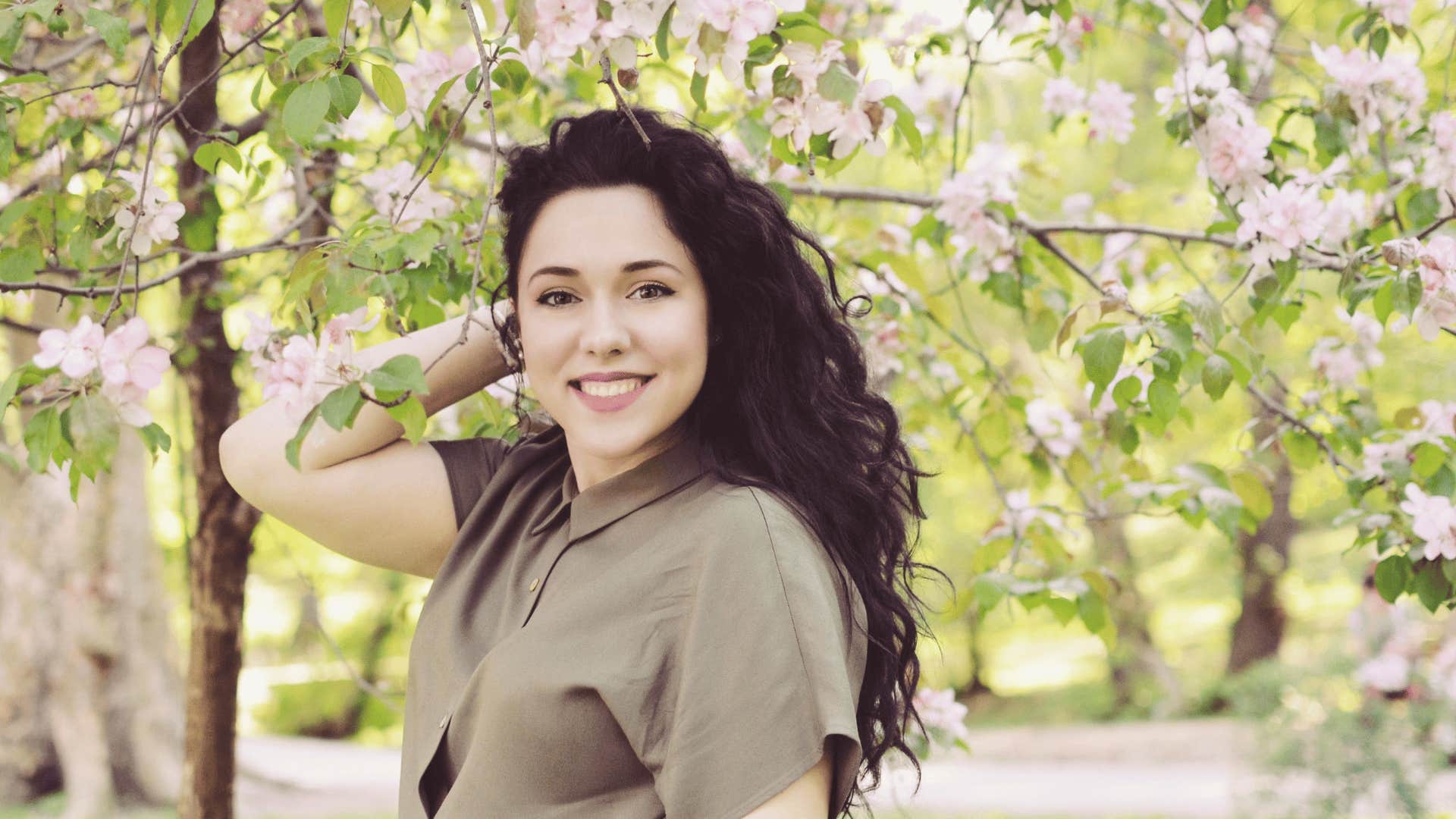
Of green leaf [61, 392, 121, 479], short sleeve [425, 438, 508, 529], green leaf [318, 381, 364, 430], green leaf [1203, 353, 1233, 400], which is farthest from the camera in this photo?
green leaf [1203, 353, 1233, 400]

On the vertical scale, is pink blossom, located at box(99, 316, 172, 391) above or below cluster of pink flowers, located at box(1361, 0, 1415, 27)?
below

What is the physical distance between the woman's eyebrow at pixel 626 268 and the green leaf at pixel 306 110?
1.02 ft

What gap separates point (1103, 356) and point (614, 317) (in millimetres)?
784

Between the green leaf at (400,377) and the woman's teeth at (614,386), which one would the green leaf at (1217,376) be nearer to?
the woman's teeth at (614,386)

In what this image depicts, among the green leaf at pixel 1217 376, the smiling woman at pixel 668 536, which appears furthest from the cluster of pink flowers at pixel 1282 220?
the smiling woman at pixel 668 536

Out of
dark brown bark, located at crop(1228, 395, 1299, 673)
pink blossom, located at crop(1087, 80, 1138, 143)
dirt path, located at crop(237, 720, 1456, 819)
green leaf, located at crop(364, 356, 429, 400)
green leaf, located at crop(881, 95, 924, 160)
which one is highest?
pink blossom, located at crop(1087, 80, 1138, 143)

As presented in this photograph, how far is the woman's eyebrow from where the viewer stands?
1591mm

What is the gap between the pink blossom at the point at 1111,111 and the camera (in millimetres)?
3248

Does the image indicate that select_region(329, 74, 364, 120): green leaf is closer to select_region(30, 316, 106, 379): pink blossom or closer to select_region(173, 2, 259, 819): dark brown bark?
select_region(30, 316, 106, 379): pink blossom

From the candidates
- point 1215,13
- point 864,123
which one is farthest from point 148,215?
point 1215,13

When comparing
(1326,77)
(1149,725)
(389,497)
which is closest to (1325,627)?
(1149,725)

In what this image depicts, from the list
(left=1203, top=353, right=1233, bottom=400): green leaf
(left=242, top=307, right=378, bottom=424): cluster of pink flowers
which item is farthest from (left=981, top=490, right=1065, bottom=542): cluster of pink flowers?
(left=242, top=307, right=378, bottom=424): cluster of pink flowers

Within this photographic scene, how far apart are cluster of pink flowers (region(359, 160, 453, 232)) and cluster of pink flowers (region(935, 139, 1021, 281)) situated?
958 mm

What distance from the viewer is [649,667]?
1438 mm
